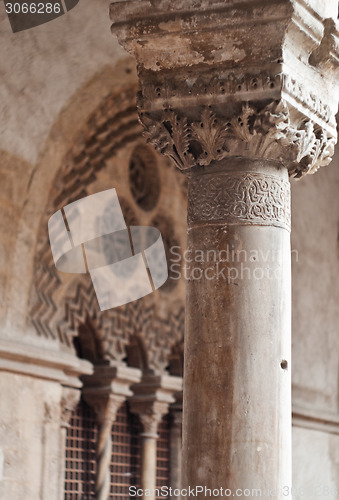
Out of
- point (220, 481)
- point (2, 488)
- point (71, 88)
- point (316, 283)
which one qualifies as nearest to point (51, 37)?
point (71, 88)

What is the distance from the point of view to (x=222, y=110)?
402 centimetres

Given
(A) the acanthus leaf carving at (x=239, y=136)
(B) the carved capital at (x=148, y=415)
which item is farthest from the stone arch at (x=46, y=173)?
(A) the acanthus leaf carving at (x=239, y=136)

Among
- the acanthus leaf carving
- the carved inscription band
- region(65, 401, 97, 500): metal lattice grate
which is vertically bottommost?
region(65, 401, 97, 500): metal lattice grate

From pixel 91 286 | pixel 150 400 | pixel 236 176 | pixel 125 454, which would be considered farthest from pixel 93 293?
pixel 236 176

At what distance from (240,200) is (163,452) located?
447 cm

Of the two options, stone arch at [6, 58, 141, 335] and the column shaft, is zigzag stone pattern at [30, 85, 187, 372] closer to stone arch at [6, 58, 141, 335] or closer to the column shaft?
stone arch at [6, 58, 141, 335]

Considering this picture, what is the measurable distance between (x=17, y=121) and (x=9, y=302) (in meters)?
1.16

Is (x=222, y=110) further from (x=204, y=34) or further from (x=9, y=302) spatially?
(x=9, y=302)

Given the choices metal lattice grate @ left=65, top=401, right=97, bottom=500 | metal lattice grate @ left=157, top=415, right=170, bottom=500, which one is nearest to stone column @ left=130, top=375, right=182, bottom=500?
metal lattice grate @ left=157, top=415, right=170, bottom=500

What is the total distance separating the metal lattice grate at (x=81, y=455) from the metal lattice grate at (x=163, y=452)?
0.86m

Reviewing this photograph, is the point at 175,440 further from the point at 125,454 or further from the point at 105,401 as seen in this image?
the point at 105,401

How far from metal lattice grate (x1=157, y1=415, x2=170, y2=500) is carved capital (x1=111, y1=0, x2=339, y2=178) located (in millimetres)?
4290

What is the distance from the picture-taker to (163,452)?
26.3 ft

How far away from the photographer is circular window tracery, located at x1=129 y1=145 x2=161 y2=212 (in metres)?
7.77
